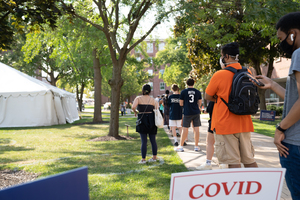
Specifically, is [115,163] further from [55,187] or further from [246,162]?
[55,187]

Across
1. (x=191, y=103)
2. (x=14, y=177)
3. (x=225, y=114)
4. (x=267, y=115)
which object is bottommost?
(x=14, y=177)

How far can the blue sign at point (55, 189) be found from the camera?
3.37 feet

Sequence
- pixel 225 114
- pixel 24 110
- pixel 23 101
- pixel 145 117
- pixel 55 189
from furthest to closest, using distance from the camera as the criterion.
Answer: pixel 24 110 < pixel 23 101 < pixel 145 117 < pixel 225 114 < pixel 55 189

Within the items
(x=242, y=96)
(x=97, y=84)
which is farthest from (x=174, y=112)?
(x=97, y=84)

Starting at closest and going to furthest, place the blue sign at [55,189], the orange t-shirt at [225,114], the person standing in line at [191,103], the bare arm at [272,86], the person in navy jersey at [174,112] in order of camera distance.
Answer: the blue sign at [55,189] < the bare arm at [272,86] < the orange t-shirt at [225,114] < the person standing in line at [191,103] < the person in navy jersey at [174,112]

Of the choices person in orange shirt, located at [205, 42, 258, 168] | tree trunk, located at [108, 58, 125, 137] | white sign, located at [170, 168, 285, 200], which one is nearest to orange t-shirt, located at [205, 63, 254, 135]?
person in orange shirt, located at [205, 42, 258, 168]

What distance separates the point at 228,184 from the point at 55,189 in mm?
824

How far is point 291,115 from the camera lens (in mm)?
2160

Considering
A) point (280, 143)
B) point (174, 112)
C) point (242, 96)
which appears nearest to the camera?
point (280, 143)

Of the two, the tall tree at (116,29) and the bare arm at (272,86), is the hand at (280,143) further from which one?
the tall tree at (116,29)

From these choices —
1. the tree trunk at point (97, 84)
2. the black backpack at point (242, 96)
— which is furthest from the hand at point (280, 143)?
the tree trunk at point (97, 84)

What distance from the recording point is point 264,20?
8891 mm

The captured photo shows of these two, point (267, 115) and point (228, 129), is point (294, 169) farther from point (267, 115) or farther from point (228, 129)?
point (267, 115)

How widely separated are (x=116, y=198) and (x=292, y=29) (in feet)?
11.1
